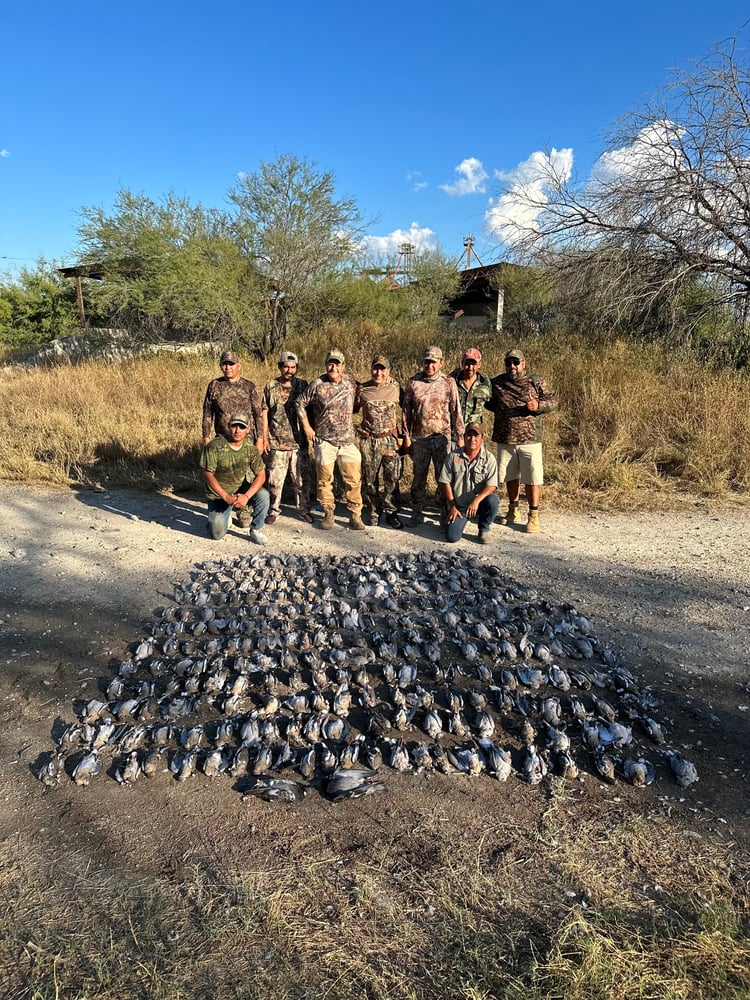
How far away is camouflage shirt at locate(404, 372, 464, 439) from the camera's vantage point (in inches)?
248

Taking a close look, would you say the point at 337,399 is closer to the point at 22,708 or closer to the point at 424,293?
the point at 22,708

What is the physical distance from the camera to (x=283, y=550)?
19.0ft

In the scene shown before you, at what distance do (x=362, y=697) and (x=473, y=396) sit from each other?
399 cm

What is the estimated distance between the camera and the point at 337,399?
642 centimetres

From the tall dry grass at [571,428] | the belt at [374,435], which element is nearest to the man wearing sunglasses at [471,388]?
the belt at [374,435]

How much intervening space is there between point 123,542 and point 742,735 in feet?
18.0

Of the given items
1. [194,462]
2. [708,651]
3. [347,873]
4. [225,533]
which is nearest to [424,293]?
[194,462]

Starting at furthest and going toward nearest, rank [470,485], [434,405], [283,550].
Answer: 1. [434,405]
2. [470,485]
3. [283,550]

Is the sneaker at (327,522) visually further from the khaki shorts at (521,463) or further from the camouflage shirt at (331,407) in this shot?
the khaki shorts at (521,463)

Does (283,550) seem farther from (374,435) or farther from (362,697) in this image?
(362,697)

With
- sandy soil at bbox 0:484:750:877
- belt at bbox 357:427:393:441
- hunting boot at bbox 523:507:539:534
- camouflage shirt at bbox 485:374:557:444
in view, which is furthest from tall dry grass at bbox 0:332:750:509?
belt at bbox 357:427:393:441

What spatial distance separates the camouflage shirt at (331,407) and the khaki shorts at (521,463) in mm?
1755

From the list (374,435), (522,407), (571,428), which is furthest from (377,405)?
(571,428)

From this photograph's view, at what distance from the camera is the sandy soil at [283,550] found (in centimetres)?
256
